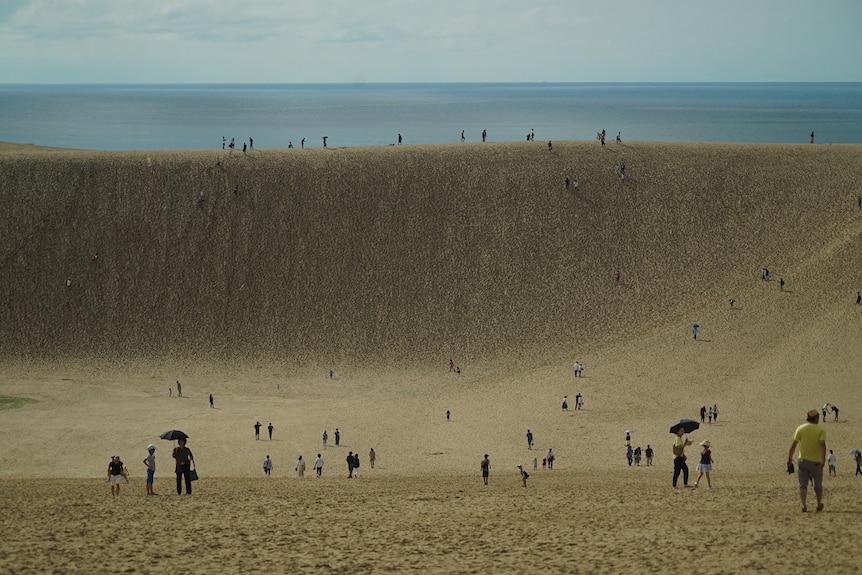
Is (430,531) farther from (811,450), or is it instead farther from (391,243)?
(391,243)

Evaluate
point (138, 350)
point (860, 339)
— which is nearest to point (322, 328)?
point (138, 350)

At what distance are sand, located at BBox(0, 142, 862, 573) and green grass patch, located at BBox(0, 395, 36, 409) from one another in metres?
0.68

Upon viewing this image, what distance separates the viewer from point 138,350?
45688 millimetres

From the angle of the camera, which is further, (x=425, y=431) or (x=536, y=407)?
(x=536, y=407)

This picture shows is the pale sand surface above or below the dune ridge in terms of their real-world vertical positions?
below

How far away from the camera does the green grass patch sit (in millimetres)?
38500

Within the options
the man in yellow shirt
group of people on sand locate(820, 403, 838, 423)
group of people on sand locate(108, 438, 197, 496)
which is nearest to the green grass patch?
group of people on sand locate(108, 438, 197, 496)

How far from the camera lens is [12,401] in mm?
39188

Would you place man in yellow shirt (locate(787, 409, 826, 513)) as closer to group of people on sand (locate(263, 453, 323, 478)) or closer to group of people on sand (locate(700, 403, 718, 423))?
group of people on sand (locate(263, 453, 323, 478))

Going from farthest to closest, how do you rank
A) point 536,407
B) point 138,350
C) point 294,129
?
point 294,129
point 138,350
point 536,407

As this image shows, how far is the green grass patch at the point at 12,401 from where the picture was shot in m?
38.5

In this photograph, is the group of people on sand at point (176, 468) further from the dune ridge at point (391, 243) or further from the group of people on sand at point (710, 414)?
the dune ridge at point (391, 243)

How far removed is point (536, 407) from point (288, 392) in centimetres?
1144

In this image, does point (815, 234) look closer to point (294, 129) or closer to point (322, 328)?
point (322, 328)
